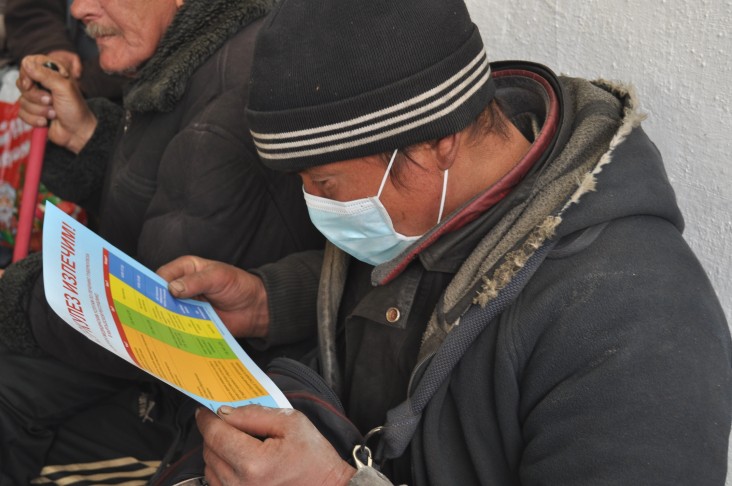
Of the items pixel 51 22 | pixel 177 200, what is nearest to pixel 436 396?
pixel 177 200

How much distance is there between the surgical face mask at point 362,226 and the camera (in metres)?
1.37

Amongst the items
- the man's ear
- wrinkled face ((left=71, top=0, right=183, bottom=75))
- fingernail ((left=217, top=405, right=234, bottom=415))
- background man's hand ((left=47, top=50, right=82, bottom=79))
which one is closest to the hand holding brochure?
fingernail ((left=217, top=405, right=234, bottom=415))

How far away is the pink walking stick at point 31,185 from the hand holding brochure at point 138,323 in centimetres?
102

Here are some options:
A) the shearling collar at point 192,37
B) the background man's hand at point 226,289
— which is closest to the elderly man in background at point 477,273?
the background man's hand at point 226,289

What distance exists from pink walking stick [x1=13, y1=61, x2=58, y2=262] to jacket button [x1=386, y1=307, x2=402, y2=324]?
141cm

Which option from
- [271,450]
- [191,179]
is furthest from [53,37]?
[271,450]

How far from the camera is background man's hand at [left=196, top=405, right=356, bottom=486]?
120 centimetres

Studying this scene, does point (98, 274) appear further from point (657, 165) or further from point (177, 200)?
point (657, 165)

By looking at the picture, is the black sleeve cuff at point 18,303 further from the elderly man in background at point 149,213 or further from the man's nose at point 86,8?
the man's nose at point 86,8

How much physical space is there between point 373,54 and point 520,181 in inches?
12.6

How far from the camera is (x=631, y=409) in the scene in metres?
1.06

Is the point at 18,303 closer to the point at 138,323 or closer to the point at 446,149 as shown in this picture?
the point at 138,323

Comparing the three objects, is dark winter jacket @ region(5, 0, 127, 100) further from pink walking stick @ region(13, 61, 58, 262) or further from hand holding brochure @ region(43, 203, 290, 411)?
hand holding brochure @ region(43, 203, 290, 411)

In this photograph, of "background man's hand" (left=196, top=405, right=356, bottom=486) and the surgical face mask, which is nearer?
"background man's hand" (left=196, top=405, right=356, bottom=486)
